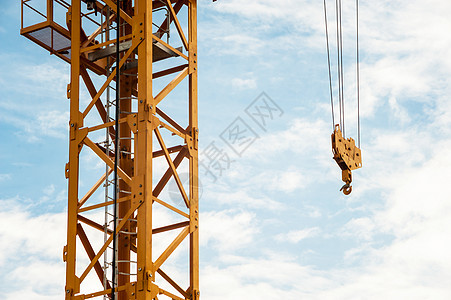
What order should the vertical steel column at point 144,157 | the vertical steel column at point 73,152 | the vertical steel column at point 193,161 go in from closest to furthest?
the vertical steel column at point 144,157 < the vertical steel column at point 73,152 < the vertical steel column at point 193,161

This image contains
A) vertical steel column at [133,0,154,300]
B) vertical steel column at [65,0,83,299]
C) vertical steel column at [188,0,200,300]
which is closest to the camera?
vertical steel column at [133,0,154,300]

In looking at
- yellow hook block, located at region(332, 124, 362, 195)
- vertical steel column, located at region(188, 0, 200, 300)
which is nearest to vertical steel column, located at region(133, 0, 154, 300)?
vertical steel column, located at region(188, 0, 200, 300)

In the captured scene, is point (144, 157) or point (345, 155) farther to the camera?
point (345, 155)

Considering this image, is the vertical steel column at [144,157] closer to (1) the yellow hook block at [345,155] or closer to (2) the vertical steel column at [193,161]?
(2) the vertical steel column at [193,161]

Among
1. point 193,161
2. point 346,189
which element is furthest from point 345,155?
point 193,161

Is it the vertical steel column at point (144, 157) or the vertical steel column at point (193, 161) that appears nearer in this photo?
the vertical steel column at point (144, 157)

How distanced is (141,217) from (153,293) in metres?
1.45

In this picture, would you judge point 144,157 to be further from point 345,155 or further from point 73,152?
point 345,155

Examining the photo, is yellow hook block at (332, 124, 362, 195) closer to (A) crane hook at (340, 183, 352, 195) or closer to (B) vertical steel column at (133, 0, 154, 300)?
(A) crane hook at (340, 183, 352, 195)

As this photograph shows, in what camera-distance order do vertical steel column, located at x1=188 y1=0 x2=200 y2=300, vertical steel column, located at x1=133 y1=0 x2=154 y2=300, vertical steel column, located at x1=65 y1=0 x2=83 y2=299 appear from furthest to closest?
vertical steel column, located at x1=188 y1=0 x2=200 y2=300 → vertical steel column, located at x1=65 y1=0 x2=83 y2=299 → vertical steel column, located at x1=133 y1=0 x2=154 y2=300

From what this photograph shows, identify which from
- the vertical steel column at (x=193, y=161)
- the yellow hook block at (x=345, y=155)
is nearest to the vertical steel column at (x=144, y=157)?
the vertical steel column at (x=193, y=161)

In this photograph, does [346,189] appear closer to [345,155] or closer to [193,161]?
[345,155]

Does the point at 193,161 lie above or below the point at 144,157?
above

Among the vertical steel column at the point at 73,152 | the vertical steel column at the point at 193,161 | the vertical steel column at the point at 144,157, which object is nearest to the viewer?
the vertical steel column at the point at 144,157
